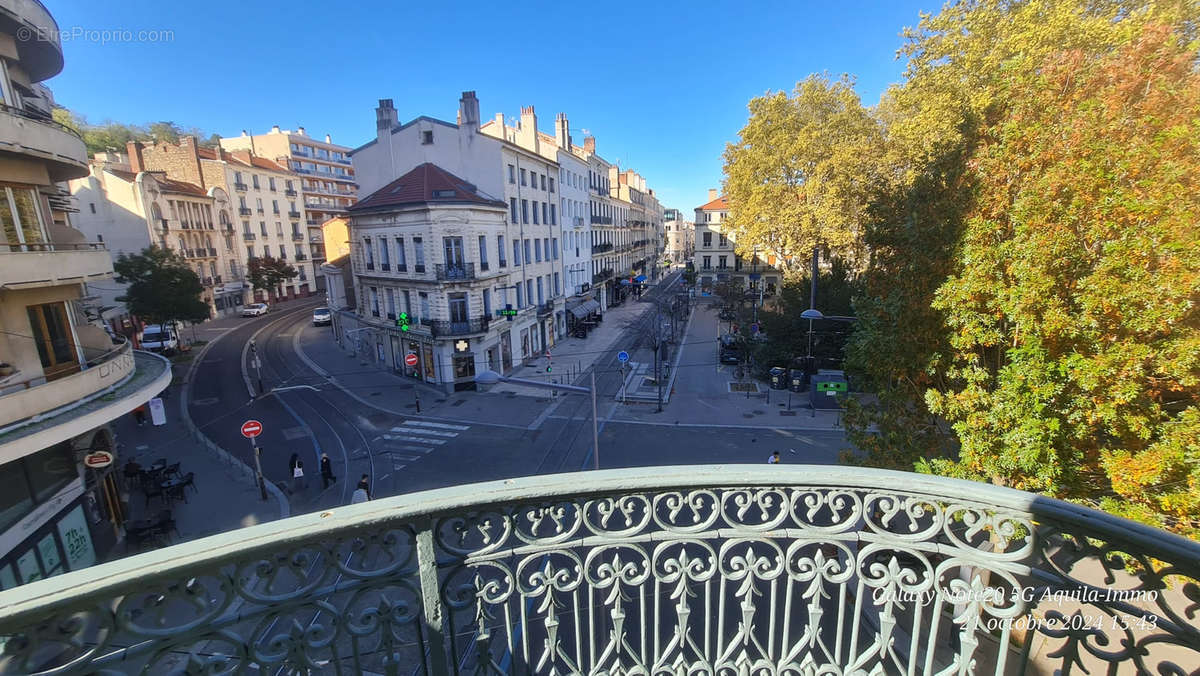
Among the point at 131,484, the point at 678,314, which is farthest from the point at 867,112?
the point at 131,484

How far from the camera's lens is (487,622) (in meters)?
2.79

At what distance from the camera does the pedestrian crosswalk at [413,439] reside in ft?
58.4

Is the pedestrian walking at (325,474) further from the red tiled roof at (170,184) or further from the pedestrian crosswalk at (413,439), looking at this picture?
the red tiled roof at (170,184)

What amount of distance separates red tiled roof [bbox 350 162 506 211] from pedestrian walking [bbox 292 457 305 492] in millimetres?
13177

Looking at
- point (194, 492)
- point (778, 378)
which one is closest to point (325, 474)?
point (194, 492)

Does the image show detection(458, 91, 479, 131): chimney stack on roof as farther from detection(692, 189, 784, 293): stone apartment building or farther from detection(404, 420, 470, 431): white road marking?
detection(692, 189, 784, 293): stone apartment building

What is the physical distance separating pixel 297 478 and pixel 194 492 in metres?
2.62

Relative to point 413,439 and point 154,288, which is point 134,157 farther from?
point 413,439

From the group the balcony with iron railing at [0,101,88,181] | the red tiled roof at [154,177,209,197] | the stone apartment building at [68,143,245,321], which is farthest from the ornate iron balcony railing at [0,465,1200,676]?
the red tiled roof at [154,177,209,197]

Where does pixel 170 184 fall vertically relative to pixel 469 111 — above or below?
below

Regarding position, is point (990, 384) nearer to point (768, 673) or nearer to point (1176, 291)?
point (1176, 291)

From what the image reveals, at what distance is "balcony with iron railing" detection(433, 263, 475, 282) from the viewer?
80.4ft

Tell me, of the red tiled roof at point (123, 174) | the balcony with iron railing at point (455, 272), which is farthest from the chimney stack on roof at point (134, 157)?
the balcony with iron railing at point (455, 272)

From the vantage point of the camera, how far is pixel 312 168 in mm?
64250
